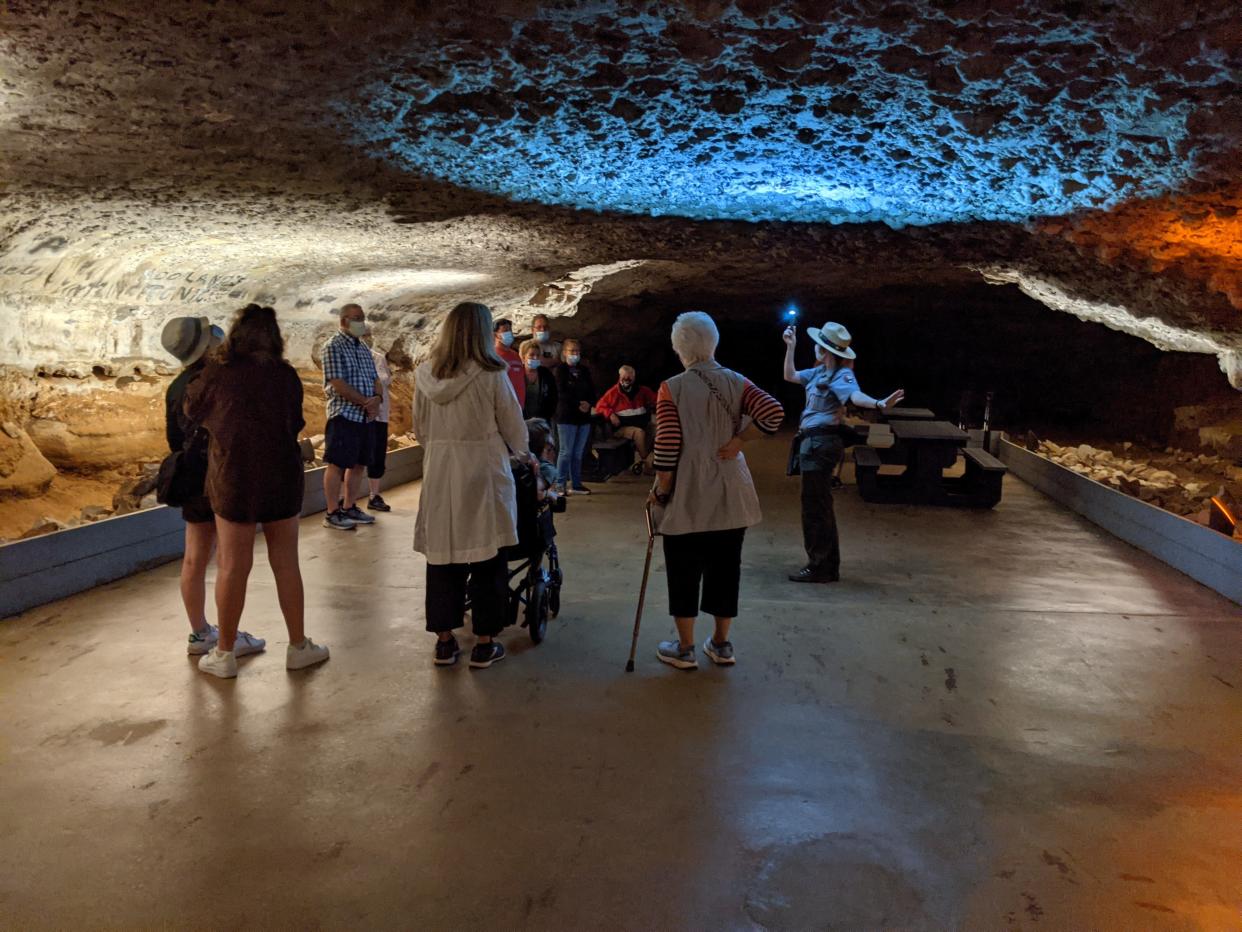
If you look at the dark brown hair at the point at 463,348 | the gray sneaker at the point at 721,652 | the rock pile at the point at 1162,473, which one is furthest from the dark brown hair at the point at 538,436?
the rock pile at the point at 1162,473

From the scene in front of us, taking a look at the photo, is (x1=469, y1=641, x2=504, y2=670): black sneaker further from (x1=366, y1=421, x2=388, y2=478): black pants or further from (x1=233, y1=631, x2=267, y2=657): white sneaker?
(x1=366, y1=421, x2=388, y2=478): black pants

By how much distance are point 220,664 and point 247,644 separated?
0.83ft

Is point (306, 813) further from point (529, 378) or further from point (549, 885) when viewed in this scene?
point (529, 378)

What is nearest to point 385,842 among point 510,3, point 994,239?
point 510,3

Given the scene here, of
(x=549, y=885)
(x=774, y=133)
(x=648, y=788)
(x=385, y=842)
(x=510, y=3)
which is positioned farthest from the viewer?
(x=774, y=133)

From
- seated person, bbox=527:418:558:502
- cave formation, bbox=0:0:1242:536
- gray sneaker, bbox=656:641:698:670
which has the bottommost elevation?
gray sneaker, bbox=656:641:698:670

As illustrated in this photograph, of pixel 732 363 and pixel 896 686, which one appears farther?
pixel 732 363

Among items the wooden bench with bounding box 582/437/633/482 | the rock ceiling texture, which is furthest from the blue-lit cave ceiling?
the wooden bench with bounding box 582/437/633/482

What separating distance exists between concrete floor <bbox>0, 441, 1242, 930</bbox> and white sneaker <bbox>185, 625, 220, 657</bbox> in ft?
0.28

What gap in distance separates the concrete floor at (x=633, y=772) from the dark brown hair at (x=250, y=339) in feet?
4.58

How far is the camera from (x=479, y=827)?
2568 millimetres

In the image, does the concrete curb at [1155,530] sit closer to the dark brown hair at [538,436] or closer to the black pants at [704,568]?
the black pants at [704,568]

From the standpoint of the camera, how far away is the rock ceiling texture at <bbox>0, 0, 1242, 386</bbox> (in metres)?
3.50

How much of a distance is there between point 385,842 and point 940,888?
1.56 meters
